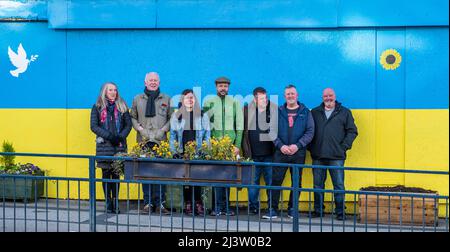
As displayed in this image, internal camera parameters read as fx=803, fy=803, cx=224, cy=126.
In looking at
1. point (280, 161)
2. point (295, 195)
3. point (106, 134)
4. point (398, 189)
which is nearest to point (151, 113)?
point (106, 134)

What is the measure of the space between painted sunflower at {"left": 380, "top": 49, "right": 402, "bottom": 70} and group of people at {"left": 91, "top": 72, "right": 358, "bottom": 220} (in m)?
0.87

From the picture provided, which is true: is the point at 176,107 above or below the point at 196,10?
below

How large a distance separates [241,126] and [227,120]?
8.2 inches

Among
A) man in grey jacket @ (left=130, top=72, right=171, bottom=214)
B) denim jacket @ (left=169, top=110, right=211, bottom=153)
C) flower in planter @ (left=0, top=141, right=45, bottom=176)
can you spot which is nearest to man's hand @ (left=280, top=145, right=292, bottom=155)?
denim jacket @ (left=169, top=110, right=211, bottom=153)

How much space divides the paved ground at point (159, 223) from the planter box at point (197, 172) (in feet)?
1.35

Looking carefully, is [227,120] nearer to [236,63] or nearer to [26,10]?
[236,63]

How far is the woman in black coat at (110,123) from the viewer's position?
35.7 ft

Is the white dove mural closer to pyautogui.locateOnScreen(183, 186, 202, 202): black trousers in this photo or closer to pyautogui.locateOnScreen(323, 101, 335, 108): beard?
pyautogui.locateOnScreen(183, 186, 202, 202): black trousers

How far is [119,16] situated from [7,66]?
1893 millimetres

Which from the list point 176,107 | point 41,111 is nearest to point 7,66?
point 41,111

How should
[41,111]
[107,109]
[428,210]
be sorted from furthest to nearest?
[41,111]
[107,109]
[428,210]

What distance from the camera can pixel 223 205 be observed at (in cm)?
1095

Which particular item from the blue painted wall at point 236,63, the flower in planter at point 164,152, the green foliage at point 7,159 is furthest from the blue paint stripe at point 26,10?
the flower in planter at point 164,152
